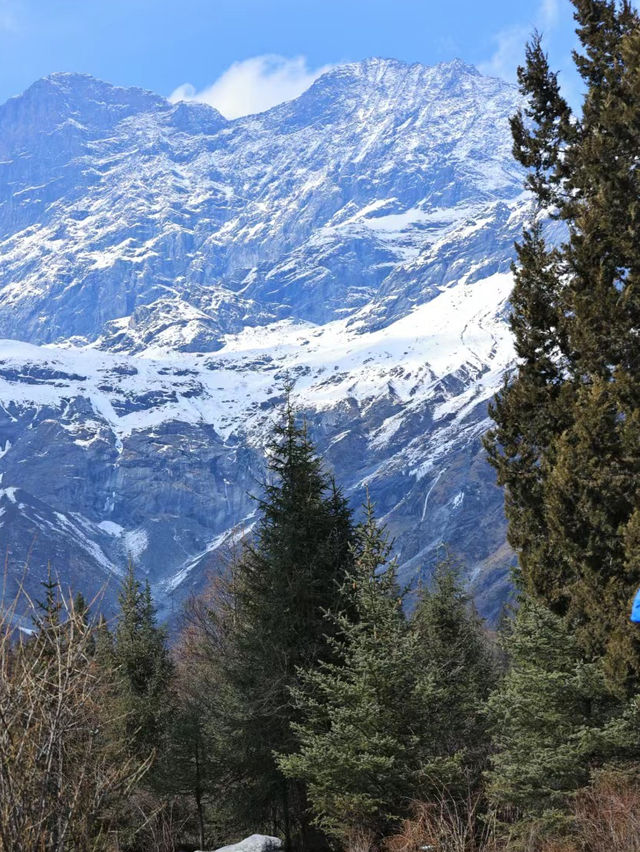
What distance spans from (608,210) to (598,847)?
7653 millimetres

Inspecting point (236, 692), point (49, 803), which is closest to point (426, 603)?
point (236, 692)

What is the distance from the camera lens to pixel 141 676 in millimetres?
27844

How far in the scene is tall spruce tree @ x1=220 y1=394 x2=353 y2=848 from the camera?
17.1 m

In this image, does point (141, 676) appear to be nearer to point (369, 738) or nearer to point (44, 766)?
point (369, 738)

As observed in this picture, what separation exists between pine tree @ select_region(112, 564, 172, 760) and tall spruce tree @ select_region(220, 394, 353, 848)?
24.7 ft

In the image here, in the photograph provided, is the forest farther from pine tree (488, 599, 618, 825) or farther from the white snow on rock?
the white snow on rock

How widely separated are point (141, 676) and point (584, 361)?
21.1 metres

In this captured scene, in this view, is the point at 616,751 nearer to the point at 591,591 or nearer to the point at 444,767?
the point at 444,767

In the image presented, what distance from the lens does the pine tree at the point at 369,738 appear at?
1277 centimetres

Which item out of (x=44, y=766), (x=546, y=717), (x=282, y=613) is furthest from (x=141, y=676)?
(x=44, y=766)

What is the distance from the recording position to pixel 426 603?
23.7 metres

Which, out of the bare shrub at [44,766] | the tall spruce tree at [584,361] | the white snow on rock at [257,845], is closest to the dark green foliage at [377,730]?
the white snow on rock at [257,845]

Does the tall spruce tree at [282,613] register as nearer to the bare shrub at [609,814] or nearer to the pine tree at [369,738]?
the pine tree at [369,738]

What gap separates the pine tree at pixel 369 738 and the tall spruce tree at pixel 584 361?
2.70 m
